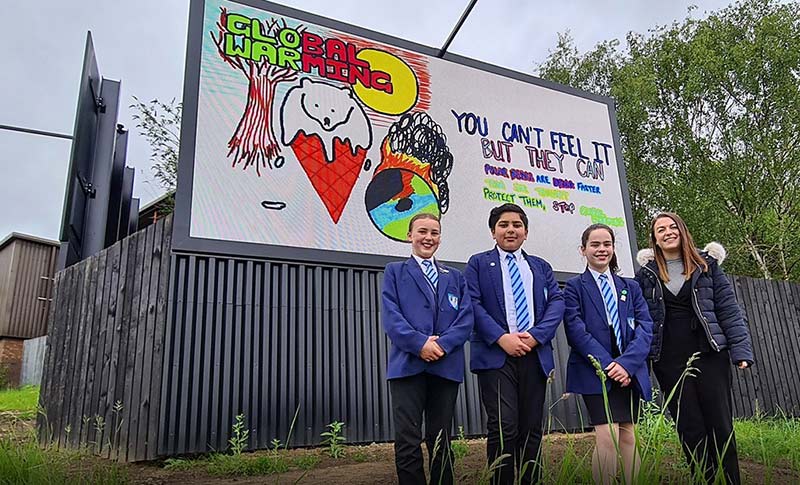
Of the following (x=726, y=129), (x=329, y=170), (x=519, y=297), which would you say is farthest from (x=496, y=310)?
(x=726, y=129)

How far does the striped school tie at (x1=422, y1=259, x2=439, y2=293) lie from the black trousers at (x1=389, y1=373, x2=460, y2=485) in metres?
0.47

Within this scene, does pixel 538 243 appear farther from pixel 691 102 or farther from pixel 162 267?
pixel 691 102

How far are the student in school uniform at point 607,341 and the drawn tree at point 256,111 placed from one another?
3.27 meters

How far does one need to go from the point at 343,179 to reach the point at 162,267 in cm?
186

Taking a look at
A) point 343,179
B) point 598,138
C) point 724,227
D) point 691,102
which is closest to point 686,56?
point 691,102

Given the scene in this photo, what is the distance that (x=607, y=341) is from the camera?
3.12 metres

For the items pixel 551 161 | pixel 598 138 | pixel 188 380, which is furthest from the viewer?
pixel 598 138

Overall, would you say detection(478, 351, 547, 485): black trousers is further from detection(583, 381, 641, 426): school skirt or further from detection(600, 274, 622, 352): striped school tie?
detection(600, 274, 622, 352): striped school tie

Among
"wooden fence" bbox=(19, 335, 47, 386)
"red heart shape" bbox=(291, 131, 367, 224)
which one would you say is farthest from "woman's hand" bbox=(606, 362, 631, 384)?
"wooden fence" bbox=(19, 335, 47, 386)

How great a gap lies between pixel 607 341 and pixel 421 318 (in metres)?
0.93

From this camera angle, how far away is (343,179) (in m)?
5.95

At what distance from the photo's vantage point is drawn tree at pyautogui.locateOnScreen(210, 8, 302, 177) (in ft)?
18.3

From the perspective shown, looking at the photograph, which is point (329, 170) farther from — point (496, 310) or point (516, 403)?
point (516, 403)

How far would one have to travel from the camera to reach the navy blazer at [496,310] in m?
3.03
